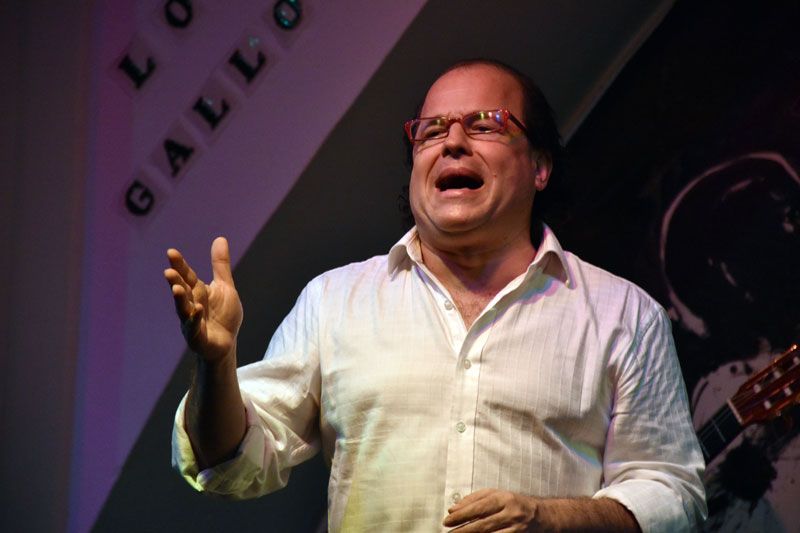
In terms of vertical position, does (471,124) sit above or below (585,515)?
above

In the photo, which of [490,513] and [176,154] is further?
[176,154]

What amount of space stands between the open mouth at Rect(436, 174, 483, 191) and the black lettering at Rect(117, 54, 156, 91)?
2.52 ft

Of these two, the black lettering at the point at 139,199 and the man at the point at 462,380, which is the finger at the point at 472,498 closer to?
the man at the point at 462,380

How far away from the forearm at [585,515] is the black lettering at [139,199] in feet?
3.93

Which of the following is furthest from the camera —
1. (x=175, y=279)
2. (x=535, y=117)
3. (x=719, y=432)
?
(x=719, y=432)

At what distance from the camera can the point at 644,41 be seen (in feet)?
9.49

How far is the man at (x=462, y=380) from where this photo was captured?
5.98 ft

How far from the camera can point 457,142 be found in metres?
2.15

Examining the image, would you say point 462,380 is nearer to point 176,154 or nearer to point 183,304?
point 183,304

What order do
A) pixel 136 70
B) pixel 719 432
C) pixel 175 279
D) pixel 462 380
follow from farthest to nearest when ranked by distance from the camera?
pixel 719 432, pixel 136 70, pixel 462 380, pixel 175 279

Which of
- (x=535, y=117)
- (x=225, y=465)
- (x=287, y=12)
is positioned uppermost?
(x=535, y=117)

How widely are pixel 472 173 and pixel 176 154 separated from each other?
29.0 inches

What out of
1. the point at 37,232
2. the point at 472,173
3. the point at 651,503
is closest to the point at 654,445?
the point at 651,503

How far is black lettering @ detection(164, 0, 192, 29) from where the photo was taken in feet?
8.06
